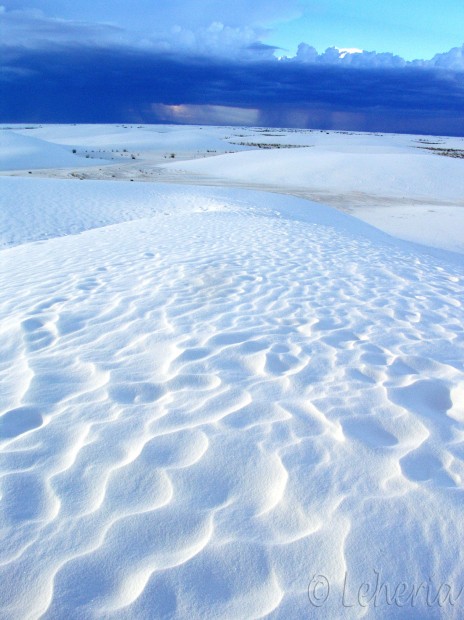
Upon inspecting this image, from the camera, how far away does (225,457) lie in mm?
2801

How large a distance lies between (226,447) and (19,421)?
1336 millimetres

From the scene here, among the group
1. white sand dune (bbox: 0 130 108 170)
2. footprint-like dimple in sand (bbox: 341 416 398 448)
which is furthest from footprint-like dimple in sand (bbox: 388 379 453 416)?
white sand dune (bbox: 0 130 108 170)

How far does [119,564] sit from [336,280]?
18.3ft

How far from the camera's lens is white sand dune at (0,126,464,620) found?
206 cm

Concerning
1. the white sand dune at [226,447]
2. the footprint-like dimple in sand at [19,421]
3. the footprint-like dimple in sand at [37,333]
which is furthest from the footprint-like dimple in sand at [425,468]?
the footprint-like dimple in sand at [37,333]

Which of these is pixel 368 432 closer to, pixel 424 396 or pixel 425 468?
pixel 425 468

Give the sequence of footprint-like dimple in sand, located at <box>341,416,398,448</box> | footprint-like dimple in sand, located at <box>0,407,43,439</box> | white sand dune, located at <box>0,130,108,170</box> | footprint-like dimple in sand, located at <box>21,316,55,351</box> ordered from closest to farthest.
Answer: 1. footprint-like dimple in sand, located at <box>341,416,398,448</box>
2. footprint-like dimple in sand, located at <box>0,407,43,439</box>
3. footprint-like dimple in sand, located at <box>21,316,55,351</box>
4. white sand dune, located at <box>0,130,108,170</box>

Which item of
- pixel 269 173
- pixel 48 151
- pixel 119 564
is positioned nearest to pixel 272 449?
pixel 119 564

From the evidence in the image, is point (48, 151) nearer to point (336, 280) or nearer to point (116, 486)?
point (336, 280)

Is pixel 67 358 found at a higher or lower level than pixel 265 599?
lower

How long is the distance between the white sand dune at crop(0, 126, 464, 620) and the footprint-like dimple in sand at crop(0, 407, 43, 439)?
0.01 m

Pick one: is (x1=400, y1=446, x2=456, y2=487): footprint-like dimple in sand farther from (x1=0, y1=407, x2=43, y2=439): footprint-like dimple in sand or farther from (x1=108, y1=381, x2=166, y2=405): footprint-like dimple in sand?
(x1=0, y1=407, x2=43, y2=439): footprint-like dimple in sand

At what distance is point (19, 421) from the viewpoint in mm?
3242

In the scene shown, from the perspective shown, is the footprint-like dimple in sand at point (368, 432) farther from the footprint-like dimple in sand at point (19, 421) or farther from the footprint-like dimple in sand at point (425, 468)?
the footprint-like dimple in sand at point (19, 421)
